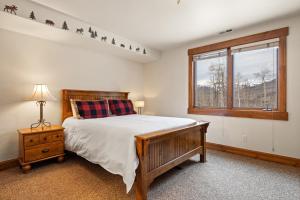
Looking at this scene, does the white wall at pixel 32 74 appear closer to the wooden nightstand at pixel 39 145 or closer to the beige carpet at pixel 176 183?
the wooden nightstand at pixel 39 145

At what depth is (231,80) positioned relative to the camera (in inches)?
132

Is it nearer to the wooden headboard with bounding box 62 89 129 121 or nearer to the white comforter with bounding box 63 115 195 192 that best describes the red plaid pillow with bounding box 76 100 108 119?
the white comforter with bounding box 63 115 195 192

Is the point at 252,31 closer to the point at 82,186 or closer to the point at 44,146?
the point at 82,186

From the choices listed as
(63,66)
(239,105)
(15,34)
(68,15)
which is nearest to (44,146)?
(63,66)

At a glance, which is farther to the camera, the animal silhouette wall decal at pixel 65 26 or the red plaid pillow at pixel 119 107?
the red plaid pillow at pixel 119 107

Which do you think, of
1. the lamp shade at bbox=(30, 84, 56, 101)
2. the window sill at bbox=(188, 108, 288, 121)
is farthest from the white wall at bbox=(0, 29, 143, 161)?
the window sill at bbox=(188, 108, 288, 121)

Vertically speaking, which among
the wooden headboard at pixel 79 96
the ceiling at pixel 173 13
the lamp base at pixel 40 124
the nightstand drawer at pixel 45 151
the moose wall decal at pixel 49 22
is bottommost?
the nightstand drawer at pixel 45 151

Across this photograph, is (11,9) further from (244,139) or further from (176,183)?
(244,139)

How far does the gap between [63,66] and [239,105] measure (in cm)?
357

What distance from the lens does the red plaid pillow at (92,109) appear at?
9.80 ft

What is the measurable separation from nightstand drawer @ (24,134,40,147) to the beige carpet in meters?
0.41

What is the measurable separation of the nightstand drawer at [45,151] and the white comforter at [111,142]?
14 centimetres

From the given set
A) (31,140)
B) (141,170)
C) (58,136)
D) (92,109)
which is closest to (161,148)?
(141,170)

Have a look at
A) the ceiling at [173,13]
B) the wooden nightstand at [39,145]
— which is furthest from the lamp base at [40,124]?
the ceiling at [173,13]
